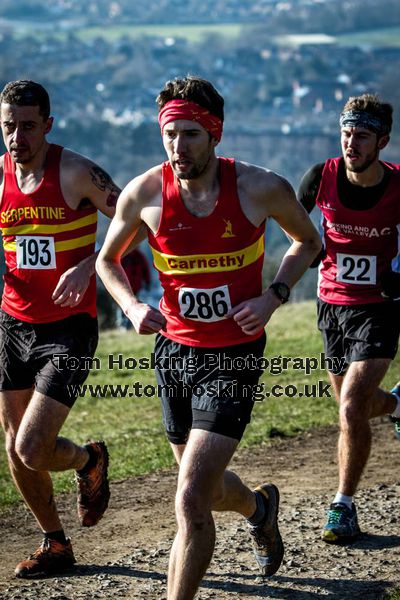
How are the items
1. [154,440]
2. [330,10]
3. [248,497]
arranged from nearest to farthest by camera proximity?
[248,497] < [154,440] < [330,10]

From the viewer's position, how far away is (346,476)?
689 cm

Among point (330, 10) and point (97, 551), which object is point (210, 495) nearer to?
point (97, 551)

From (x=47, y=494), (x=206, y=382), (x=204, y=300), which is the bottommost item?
(x=47, y=494)

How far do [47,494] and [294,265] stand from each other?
204 centimetres

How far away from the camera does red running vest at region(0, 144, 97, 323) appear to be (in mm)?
6297

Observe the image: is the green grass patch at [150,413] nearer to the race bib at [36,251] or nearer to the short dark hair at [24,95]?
the race bib at [36,251]

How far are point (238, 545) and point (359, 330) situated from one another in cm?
157

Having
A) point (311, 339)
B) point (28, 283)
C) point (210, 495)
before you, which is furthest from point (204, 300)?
point (311, 339)

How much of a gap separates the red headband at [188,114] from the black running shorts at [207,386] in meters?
1.10

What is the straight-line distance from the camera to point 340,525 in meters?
6.64

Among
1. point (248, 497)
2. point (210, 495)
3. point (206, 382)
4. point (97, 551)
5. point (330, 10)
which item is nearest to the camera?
point (210, 495)

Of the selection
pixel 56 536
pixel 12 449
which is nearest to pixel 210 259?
pixel 12 449

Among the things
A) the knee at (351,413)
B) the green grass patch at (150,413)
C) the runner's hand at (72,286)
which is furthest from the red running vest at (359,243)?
the green grass patch at (150,413)

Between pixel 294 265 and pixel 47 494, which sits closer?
pixel 294 265
